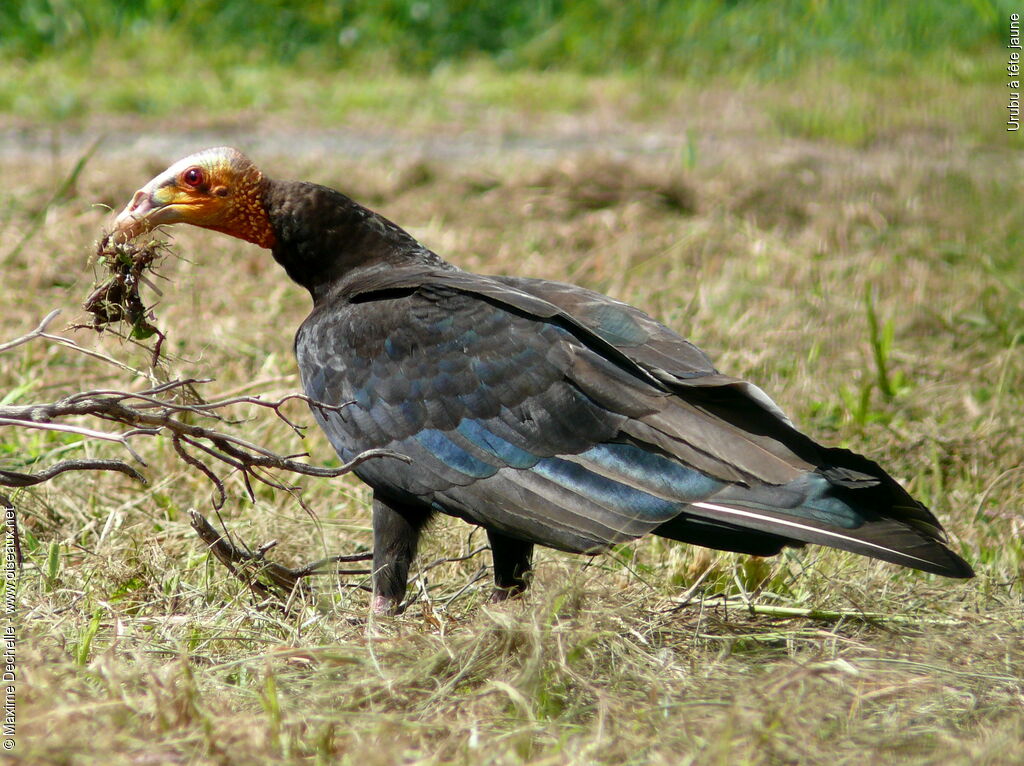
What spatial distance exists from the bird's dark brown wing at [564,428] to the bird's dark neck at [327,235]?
36 cm

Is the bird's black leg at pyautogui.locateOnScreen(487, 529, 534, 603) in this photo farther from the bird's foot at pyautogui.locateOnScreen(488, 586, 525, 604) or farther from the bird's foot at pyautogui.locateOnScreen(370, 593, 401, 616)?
the bird's foot at pyautogui.locateOnScreen(370, 593, 401, 616)

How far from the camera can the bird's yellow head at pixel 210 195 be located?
360cm

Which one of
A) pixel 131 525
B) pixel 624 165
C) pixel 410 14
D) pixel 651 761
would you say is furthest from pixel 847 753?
pixel 410 14

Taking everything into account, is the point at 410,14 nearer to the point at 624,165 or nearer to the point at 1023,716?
the point at 624,165

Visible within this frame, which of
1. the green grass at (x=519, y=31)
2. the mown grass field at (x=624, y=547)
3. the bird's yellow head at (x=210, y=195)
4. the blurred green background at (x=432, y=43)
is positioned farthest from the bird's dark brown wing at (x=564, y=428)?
the green grass at (x=519, y=31)

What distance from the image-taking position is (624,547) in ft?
11.6

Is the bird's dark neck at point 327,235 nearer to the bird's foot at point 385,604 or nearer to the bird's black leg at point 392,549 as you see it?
the bird's black leg at point 392,549

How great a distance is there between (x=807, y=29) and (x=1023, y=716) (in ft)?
25.0

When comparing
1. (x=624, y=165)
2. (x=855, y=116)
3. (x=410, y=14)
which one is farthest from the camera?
→ (x=410, y=14)

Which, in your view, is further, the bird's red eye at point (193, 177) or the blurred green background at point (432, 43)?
the blurred green background at point (432, 43)

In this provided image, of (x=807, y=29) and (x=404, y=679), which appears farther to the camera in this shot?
(x=807, y=29)

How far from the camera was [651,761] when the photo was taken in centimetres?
215

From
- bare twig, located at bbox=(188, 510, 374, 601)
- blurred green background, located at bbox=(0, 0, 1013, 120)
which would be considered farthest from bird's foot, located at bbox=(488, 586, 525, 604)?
blurred green background, located at bbox=(0, 0, 1013, 120)

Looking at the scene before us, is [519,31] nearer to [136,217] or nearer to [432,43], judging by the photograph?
[432,43]
